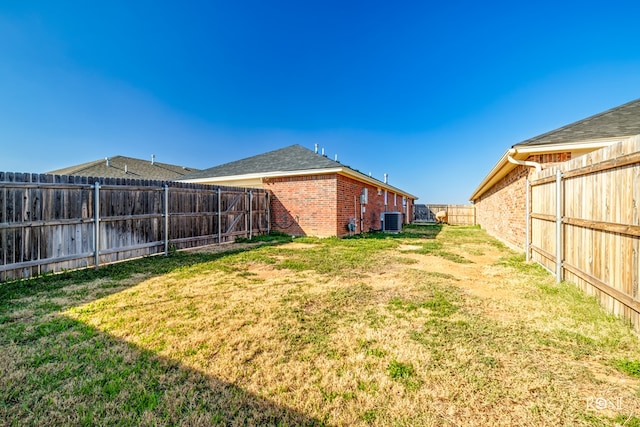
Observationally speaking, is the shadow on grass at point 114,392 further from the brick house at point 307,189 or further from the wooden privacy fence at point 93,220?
the brick house at point 307,189

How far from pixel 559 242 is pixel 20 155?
82.9 feet

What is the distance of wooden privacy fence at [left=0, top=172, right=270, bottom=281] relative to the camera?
15.0ft

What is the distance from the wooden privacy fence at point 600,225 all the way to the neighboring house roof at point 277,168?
6.86 m

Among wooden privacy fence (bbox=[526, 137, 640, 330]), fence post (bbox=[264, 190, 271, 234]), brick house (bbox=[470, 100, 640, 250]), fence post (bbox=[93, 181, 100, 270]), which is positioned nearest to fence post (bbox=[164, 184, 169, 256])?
fence post (bbox=[93, 181, 100, 270])

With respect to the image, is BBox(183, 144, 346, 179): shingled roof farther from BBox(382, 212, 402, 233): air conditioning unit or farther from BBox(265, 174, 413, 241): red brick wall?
BBox(382, 212, 402, 233): air conditioning unit

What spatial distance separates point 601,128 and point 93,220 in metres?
11.5

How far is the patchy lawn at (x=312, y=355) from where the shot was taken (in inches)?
61.9

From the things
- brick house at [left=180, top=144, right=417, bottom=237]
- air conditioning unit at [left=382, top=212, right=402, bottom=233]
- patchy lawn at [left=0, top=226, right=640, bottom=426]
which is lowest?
patchy lawn at [left=0, top=226, right=640, bottom=426]

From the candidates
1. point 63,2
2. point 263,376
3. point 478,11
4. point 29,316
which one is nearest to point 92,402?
point 263,376

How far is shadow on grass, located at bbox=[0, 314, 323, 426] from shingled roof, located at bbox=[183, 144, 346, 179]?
352 inches

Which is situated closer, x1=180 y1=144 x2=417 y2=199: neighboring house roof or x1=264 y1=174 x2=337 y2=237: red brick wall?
x1=264 y1=174 x2=337 y2=237: red brick wall

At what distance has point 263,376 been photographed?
6.31 ft

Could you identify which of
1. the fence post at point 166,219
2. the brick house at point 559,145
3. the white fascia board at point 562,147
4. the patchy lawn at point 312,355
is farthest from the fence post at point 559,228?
the fence post at point 166,219

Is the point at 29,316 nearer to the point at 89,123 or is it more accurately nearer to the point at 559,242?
the point at 559,242
